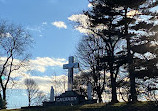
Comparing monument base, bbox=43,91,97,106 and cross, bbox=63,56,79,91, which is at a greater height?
cross, bbox=63,56,79,91

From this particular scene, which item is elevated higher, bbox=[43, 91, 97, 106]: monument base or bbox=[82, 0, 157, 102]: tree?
Result: bbox=[82, 0, 157, 102]: tree

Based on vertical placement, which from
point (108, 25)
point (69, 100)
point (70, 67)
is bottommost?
point (69, 100)

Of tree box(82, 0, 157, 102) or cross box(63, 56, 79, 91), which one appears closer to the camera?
tree box(82, 0, 157, 102)

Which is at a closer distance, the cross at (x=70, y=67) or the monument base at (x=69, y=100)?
the monument base at (x=69, y=100)

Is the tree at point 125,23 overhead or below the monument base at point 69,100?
overhead

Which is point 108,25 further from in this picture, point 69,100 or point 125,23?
point 69,100

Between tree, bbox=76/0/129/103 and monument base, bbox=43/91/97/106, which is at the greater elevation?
Result: tree, bbox=76/0/129/103

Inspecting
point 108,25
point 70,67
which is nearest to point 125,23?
point 108,25

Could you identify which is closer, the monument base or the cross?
the monument base

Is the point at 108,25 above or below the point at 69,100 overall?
above

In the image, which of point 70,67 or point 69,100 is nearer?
point 69,100

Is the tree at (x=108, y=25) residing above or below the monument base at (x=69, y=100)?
above

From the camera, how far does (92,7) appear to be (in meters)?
22.6

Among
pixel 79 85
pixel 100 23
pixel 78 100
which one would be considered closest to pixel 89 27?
pixel 100 23
